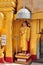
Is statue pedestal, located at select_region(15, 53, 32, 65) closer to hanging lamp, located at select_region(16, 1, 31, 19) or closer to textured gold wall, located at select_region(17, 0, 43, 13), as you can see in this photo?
hanging lamp, located at select_region(16, 1, 31, 19)

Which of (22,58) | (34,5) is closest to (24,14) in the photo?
(34,5)

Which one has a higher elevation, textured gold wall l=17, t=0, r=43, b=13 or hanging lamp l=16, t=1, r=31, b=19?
textured gold wall l=17, t=0, r=43, b=13

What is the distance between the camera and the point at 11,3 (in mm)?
4090

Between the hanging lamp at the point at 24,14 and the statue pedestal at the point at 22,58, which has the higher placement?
the hanging lamp at the point at 24,14

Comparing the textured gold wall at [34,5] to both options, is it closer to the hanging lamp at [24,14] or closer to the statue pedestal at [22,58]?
the hanging lamp at [24,14]

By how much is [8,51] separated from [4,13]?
3.01 ft

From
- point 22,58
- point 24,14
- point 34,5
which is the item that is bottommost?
point 22,58

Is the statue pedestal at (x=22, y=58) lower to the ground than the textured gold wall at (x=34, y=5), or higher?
lower

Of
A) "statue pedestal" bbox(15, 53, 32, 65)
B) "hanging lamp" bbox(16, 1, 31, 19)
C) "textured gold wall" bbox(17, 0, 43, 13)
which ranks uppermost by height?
"textured gold wall" bbox(17, 0, 43, 13)

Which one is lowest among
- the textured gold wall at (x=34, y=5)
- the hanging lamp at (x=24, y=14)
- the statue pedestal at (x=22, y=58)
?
the statue pedestal at (x=22, y=58)

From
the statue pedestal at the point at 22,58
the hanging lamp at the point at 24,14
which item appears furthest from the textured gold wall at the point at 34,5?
the statue pedestal at the point at 22,58

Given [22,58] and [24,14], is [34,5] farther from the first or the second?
[22,58]

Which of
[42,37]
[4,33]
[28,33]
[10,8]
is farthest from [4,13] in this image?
[42,37]

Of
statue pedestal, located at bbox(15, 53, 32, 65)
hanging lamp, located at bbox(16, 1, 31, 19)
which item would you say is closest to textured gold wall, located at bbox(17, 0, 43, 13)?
hanging lamp, located at bbox(16, 1, 31, 19)
